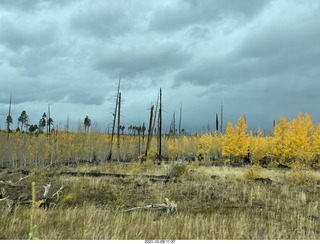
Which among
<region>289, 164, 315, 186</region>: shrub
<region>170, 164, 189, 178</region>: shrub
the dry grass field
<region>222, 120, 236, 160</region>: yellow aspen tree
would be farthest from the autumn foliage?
the dry grass field

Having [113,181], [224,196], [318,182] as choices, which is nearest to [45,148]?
[113,181]

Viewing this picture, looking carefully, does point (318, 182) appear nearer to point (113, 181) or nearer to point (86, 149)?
point (113, 181)

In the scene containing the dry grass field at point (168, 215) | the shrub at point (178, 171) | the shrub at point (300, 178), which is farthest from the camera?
the shrub at point (178, 171)

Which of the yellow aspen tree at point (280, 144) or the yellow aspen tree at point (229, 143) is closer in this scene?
the yellow aspen tree at point (280, 144)

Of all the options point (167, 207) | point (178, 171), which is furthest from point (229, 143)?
point (167, 207)

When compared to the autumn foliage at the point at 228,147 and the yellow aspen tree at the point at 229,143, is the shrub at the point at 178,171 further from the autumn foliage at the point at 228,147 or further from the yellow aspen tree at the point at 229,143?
the yellow aspen tree at the point at 229,143

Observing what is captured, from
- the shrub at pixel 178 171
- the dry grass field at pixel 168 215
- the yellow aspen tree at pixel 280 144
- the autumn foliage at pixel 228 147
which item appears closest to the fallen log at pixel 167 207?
the dry grass field at pixel 168 215

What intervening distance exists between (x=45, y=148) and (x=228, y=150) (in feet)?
85.9

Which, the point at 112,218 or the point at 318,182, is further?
the point at 318,182

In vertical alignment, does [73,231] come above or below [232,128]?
below

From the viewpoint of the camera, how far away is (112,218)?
6.57m

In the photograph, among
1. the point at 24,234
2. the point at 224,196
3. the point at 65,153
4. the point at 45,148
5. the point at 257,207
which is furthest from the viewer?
the point at 65,153

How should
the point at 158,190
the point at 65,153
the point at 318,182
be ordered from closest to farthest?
the point at 158,190
the point at 318,182
the point at 65,153

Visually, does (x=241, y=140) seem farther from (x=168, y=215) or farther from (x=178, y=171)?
(x=168, y=215)
